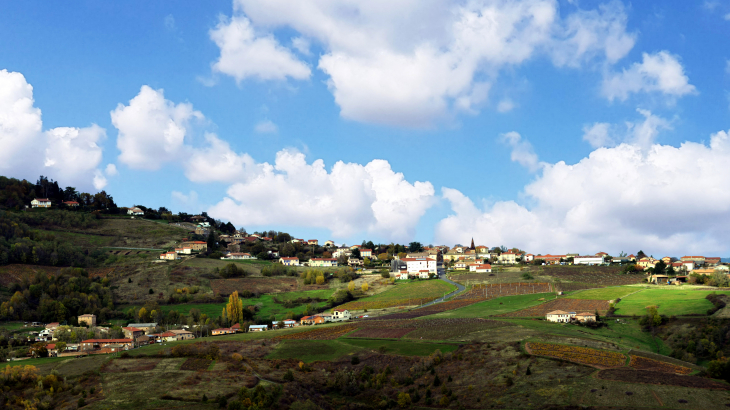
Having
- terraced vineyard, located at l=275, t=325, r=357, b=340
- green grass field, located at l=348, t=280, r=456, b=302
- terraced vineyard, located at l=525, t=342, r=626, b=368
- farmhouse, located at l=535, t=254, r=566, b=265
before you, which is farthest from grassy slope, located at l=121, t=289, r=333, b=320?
farmhouse, located at l=535, t=254, r=566, b=265

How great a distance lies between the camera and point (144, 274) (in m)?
137

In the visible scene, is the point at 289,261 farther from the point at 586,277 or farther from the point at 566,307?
the point at 566,307

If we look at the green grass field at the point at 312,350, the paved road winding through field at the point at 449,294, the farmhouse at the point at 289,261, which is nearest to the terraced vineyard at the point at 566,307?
the paved road winding through field at the point at 449,294

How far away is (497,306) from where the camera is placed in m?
105

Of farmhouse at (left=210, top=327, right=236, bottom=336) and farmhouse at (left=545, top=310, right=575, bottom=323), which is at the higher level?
farmhouse at (left=545, top=310, right=575, bottom=323)

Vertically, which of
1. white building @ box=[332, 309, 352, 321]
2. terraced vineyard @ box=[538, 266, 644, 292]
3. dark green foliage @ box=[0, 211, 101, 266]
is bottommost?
white building @ box=[332, 309, 352, 321]

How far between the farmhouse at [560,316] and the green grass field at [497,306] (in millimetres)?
11012

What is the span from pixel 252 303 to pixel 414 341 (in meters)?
58.1

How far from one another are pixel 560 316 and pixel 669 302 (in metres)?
20.9

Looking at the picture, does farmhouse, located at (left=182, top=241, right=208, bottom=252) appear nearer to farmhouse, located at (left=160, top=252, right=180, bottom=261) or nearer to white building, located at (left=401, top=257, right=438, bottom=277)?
farmhouse, located at (left=160, top=252, right=180, bottom=261)

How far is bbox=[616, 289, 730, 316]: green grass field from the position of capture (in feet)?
274

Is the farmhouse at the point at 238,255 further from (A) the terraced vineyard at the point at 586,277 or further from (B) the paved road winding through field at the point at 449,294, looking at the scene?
(A) the terraced vineyard at the point at 586,277

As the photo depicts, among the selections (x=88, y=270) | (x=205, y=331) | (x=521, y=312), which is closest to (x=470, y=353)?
(x=521, y=312)

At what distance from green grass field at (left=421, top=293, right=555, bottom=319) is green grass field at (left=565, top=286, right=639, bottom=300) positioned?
5354mm
